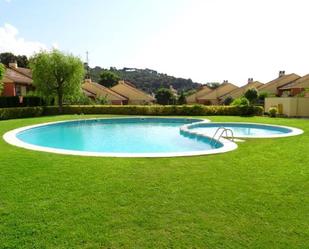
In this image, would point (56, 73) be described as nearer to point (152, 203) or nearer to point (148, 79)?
point (152, 203)

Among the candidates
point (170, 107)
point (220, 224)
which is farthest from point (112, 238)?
point (170, 107)

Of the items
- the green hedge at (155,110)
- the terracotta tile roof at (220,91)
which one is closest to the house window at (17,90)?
the green hedge at (155,110)

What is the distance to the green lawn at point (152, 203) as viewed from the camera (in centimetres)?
384

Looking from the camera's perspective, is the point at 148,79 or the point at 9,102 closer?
the point at 9,102

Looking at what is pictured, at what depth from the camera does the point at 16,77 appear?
114 ft

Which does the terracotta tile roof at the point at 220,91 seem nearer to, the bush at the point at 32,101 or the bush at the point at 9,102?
the bush at the point at 32,101

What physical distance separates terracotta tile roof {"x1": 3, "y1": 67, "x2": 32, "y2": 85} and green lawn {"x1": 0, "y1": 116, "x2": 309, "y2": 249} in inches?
1109

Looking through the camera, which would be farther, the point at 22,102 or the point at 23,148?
the point at 22,102

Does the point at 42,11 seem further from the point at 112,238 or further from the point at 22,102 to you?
the point at 112,238

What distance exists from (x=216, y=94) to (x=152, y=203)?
2041 inches

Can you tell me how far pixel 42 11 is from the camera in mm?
17953

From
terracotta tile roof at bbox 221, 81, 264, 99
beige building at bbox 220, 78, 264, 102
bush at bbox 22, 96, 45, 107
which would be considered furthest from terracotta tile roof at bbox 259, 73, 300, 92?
bush at bbox 22, 96, 45, 107

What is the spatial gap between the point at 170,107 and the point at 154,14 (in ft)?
38.8

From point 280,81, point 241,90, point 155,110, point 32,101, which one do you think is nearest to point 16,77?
point 32,101
